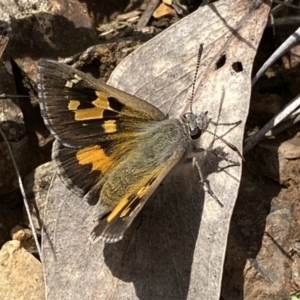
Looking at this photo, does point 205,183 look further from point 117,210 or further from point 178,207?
point 117,210

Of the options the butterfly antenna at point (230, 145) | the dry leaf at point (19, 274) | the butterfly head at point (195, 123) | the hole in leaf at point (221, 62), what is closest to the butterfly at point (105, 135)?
the butterfly head at point (195, 123)

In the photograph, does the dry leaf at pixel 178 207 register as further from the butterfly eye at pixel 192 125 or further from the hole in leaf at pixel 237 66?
the butterfly eye at pixel 192 125

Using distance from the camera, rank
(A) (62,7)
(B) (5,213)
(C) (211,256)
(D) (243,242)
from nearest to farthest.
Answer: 1. (C) (211,256)
2. (D) (243,242)
3. (B) (5,213)
4. (A) (62,7)

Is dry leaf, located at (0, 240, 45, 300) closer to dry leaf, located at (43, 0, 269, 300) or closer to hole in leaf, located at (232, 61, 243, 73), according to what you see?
dry leaf, located at (43, 0, 269, 300)

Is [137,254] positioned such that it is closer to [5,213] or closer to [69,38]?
[5,213]

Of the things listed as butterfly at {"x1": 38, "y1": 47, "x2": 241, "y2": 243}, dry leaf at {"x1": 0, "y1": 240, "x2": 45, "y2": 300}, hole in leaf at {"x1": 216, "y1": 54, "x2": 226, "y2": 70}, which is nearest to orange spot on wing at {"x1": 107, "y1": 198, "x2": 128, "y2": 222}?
butterfly at {"x1": 38, "y1": 47, "x2": 241, "y2": 243}

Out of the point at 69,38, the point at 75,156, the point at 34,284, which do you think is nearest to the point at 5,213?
the point at 34,284
